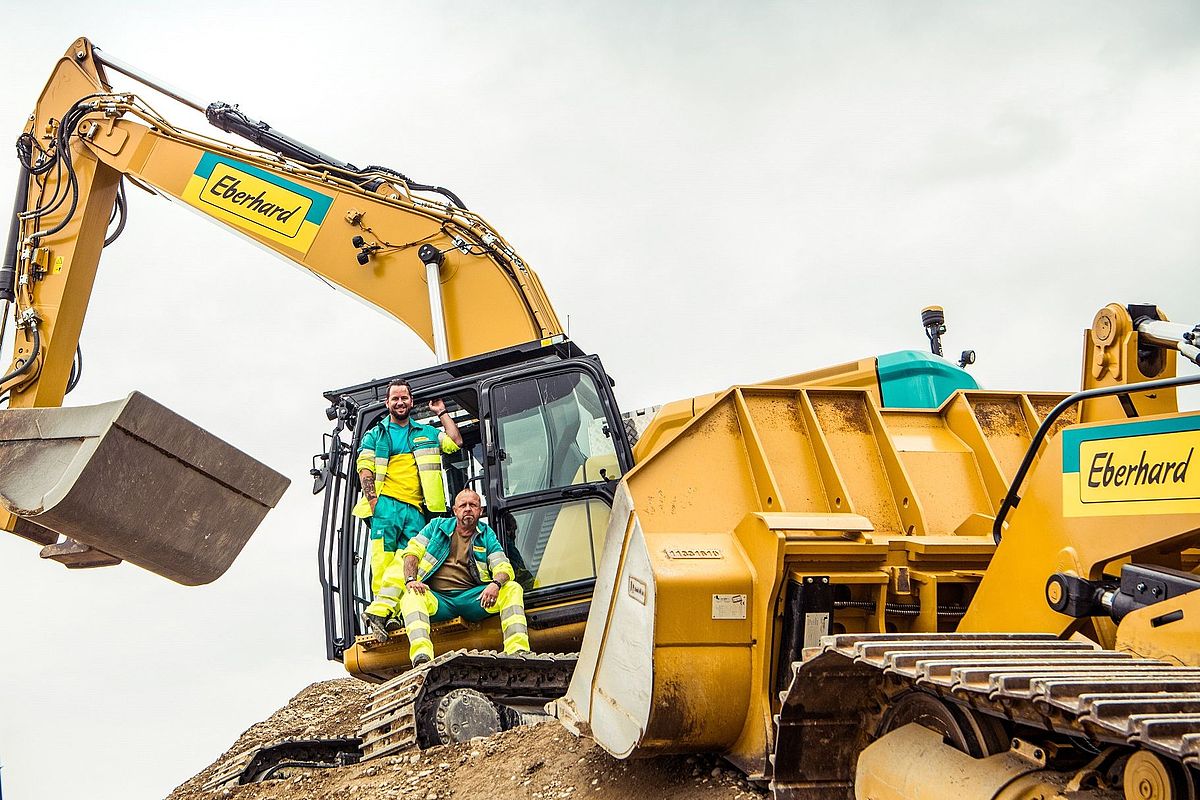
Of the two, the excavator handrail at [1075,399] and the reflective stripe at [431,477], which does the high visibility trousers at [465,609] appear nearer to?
the reflective stripe at [431,477]

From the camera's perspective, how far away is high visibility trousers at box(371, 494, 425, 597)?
7164 millimetres

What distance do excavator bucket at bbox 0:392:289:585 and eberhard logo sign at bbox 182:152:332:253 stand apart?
2.72m

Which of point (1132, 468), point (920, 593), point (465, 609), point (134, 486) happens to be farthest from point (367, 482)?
point (1132, 468)

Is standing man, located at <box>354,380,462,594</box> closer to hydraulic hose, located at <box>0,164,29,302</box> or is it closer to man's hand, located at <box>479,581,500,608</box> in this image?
man's hand, located at <box>479,581,500,608</box>

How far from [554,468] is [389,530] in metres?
1.16

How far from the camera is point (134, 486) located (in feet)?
20.3

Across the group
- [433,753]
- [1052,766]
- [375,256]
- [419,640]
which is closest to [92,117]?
[375,256]

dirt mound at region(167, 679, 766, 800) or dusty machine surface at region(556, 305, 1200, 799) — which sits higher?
dusty machine surface at region(556, 305, 1200, 799)

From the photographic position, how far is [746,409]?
4711 mm

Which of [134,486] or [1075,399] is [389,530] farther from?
[1075,399]

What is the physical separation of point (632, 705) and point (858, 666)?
38.0 inches

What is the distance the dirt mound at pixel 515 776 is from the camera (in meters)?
4.41

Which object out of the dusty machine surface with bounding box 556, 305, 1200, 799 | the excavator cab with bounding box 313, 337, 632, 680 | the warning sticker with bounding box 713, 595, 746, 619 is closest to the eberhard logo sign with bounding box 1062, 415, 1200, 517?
the dusty machine surface with bounding box 556, 305, 1200, 799

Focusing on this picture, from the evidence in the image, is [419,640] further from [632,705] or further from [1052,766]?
[1052,766]
